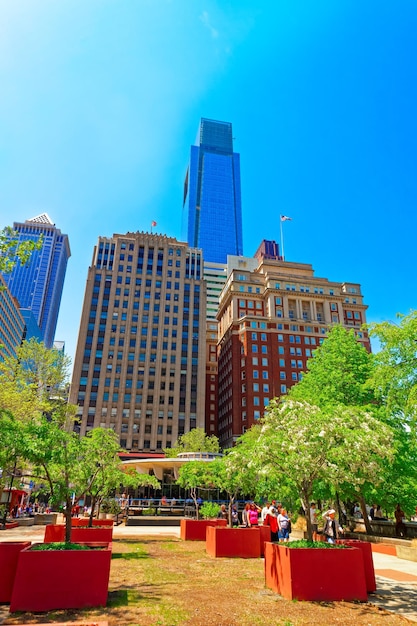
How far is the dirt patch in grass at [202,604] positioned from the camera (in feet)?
28.2

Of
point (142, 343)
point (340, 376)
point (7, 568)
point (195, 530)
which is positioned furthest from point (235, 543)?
point (142, 343)

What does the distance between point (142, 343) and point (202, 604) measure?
3365 inches

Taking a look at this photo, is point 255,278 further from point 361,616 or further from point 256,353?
point 361,616

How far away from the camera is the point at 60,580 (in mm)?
9406

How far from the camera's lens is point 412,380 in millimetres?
18312

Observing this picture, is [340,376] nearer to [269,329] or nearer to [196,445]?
[196,445]

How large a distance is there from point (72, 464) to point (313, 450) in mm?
6866

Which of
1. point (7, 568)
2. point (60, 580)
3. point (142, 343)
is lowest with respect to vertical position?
point (60, 580)

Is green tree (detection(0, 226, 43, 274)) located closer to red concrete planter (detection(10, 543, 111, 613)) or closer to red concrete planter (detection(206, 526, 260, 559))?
red concrete planter (detection(10, 543, 111, 613))

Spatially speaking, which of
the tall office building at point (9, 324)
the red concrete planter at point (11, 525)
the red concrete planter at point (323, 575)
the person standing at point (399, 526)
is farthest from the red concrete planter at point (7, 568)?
the tall office building at point (9, 324)

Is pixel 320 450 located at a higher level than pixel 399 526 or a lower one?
higher

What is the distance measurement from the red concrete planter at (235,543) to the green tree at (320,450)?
6458 millimetres

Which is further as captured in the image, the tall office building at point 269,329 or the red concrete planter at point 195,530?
the tall office building at point 269,329

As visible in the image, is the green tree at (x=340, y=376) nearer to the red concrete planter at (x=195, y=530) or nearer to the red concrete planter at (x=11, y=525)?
the red concrete planter at (x=195, y=530)
